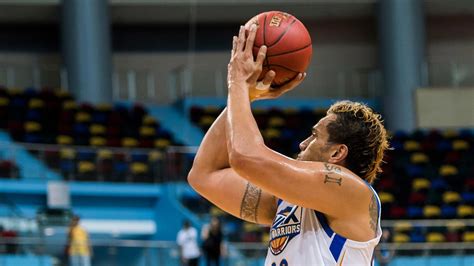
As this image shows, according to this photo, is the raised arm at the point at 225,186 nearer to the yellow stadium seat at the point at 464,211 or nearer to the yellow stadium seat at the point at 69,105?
the yellow stadium seat at the point at 464,211

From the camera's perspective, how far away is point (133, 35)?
1153 inches

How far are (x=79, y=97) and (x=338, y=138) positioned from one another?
2149 centimetres

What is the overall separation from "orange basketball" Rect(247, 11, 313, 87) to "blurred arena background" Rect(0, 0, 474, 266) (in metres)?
11.4

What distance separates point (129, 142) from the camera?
23.6m

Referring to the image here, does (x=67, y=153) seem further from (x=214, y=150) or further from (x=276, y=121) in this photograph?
(x=214, y=150)

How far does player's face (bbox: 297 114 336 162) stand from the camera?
434cm

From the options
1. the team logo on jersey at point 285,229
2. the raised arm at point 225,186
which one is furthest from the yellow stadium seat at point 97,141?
the team logo on jersey at point 285,229

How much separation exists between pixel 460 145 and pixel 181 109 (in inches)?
277

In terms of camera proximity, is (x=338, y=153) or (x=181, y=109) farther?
(x=181, y=109)

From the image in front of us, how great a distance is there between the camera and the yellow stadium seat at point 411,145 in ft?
80.2

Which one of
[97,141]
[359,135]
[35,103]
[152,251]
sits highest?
[359,135]

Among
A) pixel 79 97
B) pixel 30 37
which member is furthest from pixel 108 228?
pixel 30 37

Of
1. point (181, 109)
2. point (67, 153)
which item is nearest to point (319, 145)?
point (67, 153)

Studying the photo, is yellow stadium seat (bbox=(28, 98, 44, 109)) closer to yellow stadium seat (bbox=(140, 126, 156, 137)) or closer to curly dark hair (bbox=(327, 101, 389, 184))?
yellow stadium seat (bbox=(140, 126, 156, 137))
